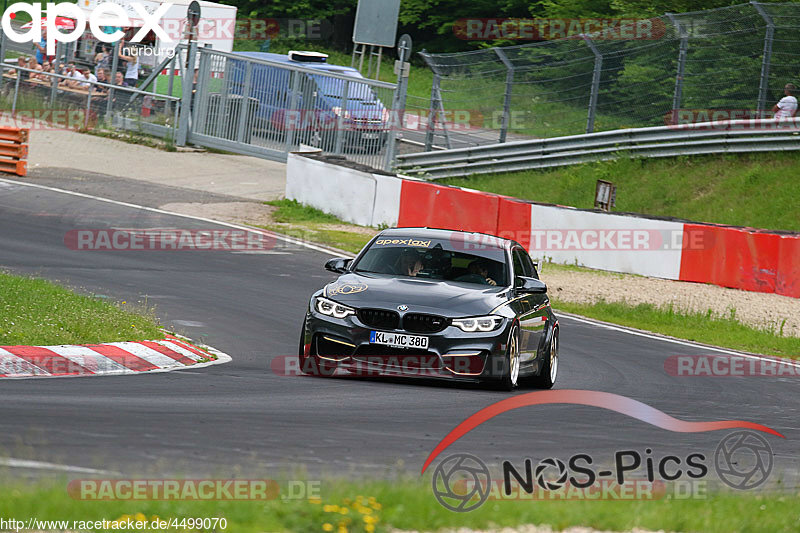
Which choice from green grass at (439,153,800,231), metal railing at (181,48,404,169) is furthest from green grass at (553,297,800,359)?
metal railing at (181,48,404,169)

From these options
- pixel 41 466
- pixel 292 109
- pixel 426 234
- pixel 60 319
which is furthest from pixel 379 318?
pixel 292 109

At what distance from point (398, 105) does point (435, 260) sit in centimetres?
1816

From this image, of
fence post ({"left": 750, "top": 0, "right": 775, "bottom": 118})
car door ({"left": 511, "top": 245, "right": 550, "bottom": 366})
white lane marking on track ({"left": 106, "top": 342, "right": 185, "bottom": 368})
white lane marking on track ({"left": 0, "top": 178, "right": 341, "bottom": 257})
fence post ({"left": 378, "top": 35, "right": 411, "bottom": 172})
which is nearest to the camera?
white lane marking on track ({"left": 106, "top": 342, "right": 185, "bottom": 368})

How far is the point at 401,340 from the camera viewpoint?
9.69m

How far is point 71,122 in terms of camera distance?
32781 mm

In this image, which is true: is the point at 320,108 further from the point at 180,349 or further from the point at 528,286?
the point at 528,286

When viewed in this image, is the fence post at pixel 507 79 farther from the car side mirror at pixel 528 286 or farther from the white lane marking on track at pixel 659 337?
the car side mirror at pixel 528 286

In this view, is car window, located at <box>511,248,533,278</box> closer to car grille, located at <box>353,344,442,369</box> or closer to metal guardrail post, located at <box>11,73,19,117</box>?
car grille, located at <box>353,344,442,369</box>

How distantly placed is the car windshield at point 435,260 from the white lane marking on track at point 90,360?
2.46 meters

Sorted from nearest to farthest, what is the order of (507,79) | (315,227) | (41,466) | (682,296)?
(41,466) < (682,296) < (315,227) < (507,79)

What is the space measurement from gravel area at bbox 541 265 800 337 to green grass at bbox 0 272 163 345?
28.1ft

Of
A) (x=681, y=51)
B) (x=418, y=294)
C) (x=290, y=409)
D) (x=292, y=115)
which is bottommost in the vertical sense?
(x=290, y=409)

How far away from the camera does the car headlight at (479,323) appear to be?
32.2 ft

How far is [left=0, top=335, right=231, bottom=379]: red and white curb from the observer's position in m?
9.24
